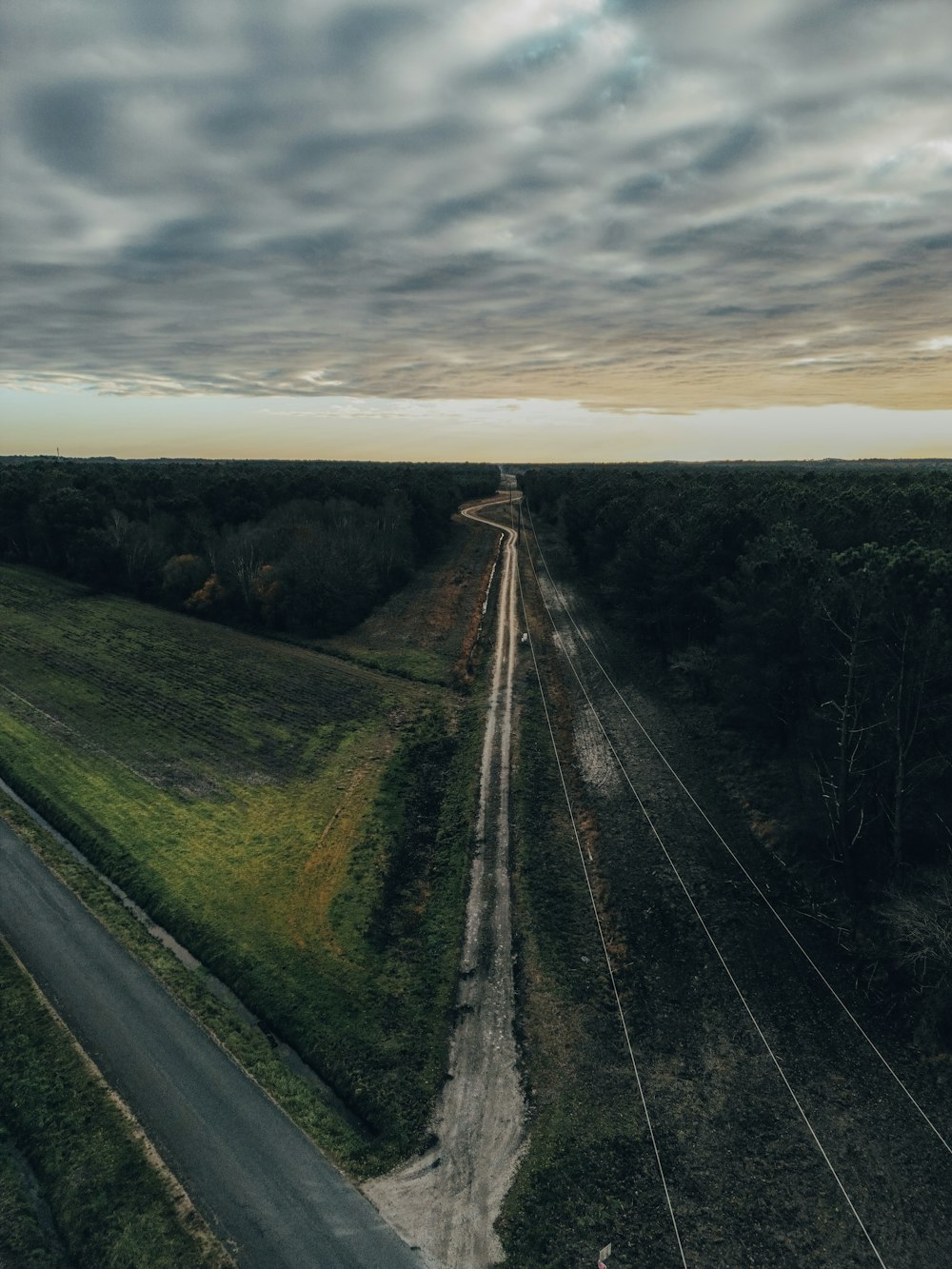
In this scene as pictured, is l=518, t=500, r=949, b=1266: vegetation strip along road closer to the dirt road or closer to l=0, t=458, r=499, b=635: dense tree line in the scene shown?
the dirt road

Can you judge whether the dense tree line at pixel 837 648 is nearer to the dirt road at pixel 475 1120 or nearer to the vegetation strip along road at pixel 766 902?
the vegetation strip along road at pixel 766 902

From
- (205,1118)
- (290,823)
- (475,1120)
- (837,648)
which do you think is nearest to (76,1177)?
(205,1118)

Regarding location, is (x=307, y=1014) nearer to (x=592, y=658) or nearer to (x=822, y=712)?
(x=822, y=712)

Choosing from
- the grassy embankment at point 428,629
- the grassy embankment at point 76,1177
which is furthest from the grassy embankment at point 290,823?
the grassy embankment at point 76,1177

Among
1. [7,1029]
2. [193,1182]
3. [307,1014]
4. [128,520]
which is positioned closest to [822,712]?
[307,1014]

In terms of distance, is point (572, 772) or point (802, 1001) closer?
point (802, 1001)

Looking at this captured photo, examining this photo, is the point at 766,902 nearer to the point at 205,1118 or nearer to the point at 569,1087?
the point at 569,1087
